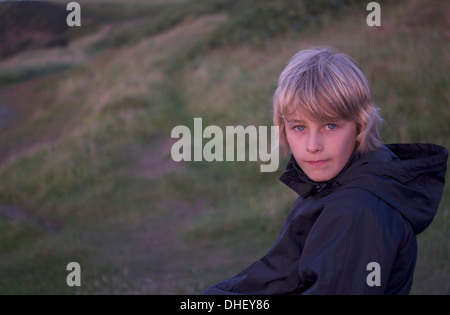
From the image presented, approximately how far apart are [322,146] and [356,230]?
421 mm

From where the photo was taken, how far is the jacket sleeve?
175cm

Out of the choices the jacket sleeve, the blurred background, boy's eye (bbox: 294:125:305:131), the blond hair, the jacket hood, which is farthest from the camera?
the blurred background

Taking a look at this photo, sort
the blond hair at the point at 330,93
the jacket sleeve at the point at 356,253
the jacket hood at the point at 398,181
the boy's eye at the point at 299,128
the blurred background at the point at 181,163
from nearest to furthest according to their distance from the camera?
the jacket sleeve at the point at 356,253, the jacket hood at the point at 398,181, the blond hair at the point at 330,93, the boy's eye at the point at 299,128, the blurred background at the point at 181,163

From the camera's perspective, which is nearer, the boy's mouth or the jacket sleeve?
the jacket sleeve

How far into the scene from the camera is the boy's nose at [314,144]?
6.72 ft

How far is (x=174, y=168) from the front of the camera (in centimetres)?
845

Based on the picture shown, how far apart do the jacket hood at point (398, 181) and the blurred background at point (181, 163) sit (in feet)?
8.19

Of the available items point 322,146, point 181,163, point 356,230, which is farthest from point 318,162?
point 181,163

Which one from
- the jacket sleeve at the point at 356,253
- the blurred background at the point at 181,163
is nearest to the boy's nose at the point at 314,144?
the jacket sleeve at the point at 356,253

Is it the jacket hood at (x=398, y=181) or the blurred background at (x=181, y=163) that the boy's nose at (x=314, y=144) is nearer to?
the jacket hood at (x=398, y=181)

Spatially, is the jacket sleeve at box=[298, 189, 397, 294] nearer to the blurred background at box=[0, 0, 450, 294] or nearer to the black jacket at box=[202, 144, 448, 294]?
the black jacket at box=[202, 144, 448, 294]

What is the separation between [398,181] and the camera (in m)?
1.95

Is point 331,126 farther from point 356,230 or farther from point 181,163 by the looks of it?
point 181,163

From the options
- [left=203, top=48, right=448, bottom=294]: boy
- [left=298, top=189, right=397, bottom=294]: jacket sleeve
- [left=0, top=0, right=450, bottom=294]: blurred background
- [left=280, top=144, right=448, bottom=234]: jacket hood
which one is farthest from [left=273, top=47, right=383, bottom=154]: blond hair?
[left=0, top=0, right=450, bottom=294]: blurred background
